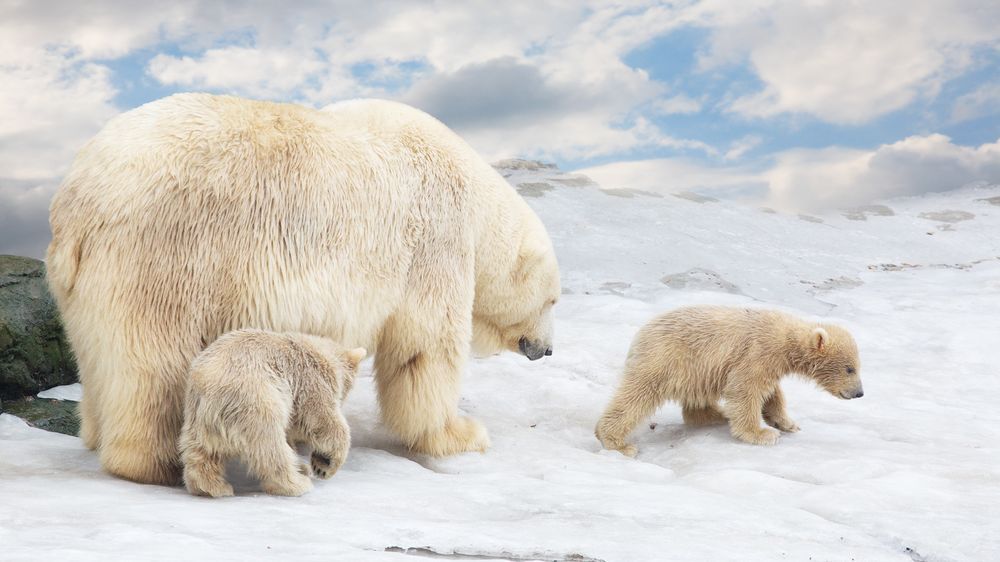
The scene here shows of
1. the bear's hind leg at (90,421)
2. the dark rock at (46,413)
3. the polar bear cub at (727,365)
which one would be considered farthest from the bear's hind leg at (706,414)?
the dark rock at (46,413)

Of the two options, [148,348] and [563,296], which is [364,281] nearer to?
[148,348]

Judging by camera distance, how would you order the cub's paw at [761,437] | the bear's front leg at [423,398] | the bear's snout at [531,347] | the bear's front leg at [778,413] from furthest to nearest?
the bear's snout at [531,347] → the bear's front leg at [778,413] → the cub's paw at [761,437] → the bear's front leg at [423,398]

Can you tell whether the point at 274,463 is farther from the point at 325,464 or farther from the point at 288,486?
the point at 325,464

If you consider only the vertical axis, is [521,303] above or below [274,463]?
above

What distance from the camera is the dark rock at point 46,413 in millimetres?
7571

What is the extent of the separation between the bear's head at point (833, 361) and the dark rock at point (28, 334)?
270 inches

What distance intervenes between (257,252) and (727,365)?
13.3 feet

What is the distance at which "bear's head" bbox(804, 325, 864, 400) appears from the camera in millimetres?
7758

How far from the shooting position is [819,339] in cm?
774

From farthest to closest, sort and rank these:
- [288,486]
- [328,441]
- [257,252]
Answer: [257,252] → [328,441] → [288,486]

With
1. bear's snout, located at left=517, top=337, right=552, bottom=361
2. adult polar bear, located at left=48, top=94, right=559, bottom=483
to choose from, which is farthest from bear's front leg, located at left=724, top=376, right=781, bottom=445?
adult polar bear, located at left=48, top=94, right=559, bottom=483

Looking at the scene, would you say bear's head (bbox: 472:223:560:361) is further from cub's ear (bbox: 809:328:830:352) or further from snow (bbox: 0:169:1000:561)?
cub's ear (bbox: 809:328:830:352)

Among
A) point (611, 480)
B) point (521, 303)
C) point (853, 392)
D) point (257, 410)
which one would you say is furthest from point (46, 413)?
point (853, 392)

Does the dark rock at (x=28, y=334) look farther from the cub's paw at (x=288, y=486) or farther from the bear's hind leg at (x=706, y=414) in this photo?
the bear's hind leg at (x=706, y=414)
